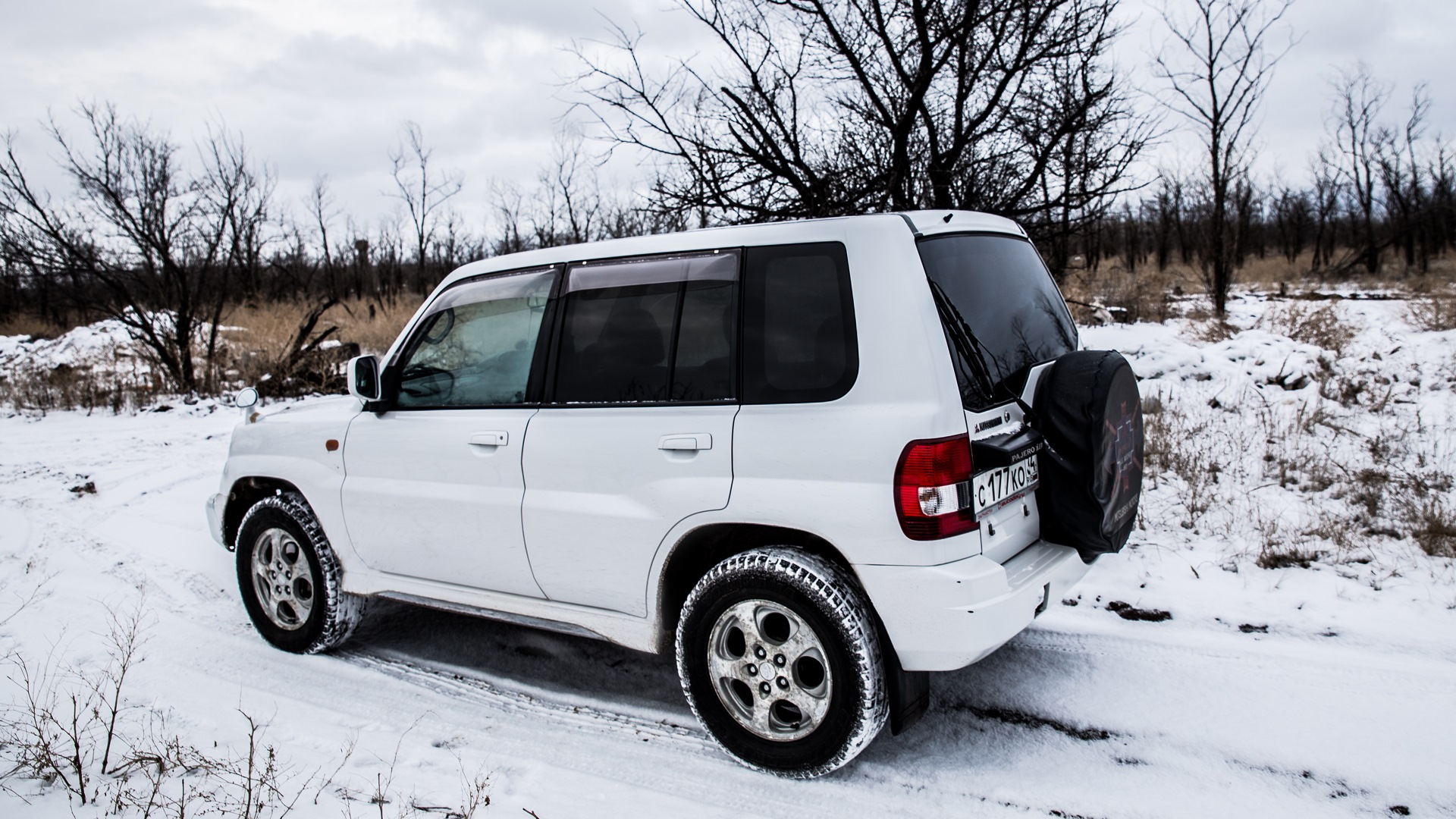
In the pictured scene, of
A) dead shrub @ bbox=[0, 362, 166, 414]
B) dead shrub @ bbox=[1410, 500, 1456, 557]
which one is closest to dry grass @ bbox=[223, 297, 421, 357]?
dead shrub @ bbox=[0, 362, 166, 414]

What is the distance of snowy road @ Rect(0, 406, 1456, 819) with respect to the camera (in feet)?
9.43

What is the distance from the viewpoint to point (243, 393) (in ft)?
14.0

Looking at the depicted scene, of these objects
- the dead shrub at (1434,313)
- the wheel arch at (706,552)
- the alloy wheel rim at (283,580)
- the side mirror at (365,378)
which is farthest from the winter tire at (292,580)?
the dead shrub at (1434,313)

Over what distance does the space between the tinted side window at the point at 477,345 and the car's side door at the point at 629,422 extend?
0.21 meters

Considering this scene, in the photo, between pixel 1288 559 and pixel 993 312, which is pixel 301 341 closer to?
pixel 993 312

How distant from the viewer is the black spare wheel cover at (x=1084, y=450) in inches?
119

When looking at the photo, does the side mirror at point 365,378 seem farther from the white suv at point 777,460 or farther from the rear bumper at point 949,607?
the rear bumper at point 949,607

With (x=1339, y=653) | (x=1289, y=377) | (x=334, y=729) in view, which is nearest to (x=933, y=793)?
(x=1339, y=653)

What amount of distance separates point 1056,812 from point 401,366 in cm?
337

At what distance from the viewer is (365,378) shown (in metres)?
4.02

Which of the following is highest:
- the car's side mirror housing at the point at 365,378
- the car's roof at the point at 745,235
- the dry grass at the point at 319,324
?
the dry grass at the point at 319,324

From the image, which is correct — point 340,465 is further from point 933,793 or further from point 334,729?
point 933,793

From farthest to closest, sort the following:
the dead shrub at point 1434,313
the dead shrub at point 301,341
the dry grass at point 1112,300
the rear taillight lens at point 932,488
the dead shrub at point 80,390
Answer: the dead shrub at point 301,341
the dead shrub at point 80,390
the dry grass at point 1112,300
the dead shrub at point 1434,313
the rear taillight lens at point 932,488

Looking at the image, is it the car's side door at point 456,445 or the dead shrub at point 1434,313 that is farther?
the dead shrub at point 1434,313
